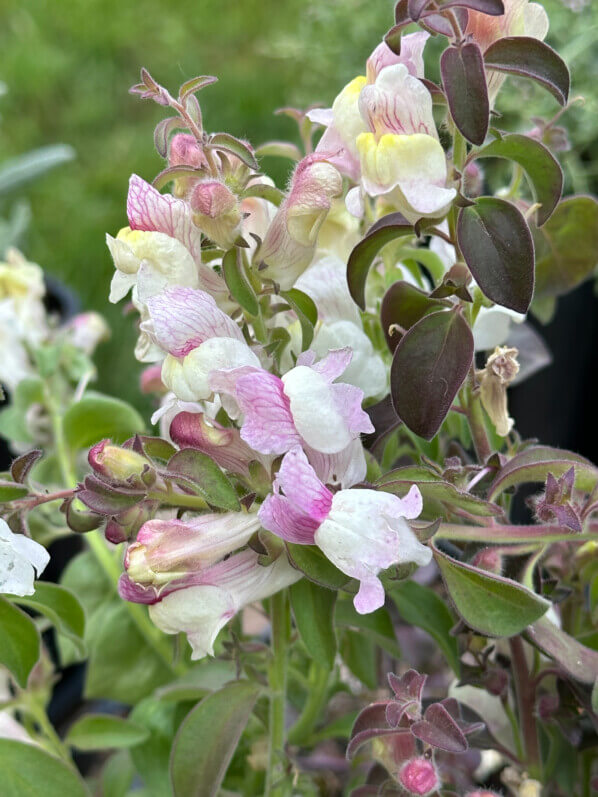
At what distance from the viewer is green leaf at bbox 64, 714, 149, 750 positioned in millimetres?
544

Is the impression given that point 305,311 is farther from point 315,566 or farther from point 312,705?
point 312,705

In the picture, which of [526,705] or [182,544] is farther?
[526,705]

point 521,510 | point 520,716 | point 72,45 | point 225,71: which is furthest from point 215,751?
point 72,45

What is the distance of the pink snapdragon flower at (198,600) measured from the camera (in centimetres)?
36

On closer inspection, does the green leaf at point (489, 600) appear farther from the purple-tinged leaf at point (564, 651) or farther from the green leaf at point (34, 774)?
the green leaf at point (34, 774)

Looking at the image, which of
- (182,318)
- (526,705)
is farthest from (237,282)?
(526,705)

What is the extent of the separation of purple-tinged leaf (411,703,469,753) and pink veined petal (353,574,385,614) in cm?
8

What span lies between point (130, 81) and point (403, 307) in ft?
4.70

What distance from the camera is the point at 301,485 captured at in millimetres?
331

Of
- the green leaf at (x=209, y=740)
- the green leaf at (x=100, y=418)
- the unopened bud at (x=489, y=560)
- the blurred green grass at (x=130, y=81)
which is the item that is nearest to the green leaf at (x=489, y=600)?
the unopened bud at (x=489, y=560)

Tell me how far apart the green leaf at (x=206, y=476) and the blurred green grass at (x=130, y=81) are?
0.89 meters

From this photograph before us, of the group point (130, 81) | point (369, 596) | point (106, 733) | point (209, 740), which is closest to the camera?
point (369, 596)

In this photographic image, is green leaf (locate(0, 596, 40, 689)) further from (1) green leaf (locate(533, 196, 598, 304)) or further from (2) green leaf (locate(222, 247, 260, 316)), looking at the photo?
(1) green leaf (locate(533, 196, 598, 304))

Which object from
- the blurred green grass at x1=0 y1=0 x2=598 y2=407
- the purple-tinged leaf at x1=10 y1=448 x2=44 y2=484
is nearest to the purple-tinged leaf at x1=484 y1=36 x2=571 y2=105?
the purple-tinged leaf at x1=10 y1=448 x2=44 y2=484
